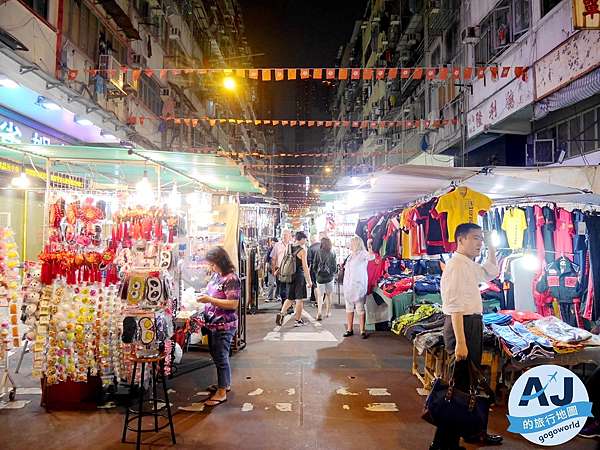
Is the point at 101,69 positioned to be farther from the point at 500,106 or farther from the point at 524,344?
the point at 524,344

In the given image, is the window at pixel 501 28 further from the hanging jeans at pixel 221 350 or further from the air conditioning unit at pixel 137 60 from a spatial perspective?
the air conditioning unit at pixel 137 60

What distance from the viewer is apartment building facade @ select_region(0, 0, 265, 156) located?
28.5ft

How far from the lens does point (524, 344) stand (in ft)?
16.3

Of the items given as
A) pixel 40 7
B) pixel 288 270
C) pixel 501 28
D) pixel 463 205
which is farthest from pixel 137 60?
pixel 463 205

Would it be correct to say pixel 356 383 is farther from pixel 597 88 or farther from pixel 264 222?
pixel 264 222

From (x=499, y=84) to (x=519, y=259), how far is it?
6.47 m

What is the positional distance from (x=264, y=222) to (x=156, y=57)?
303 inches

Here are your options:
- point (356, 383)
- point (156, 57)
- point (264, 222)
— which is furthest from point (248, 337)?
point (156, 57)

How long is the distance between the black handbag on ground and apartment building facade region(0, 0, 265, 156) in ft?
27.1

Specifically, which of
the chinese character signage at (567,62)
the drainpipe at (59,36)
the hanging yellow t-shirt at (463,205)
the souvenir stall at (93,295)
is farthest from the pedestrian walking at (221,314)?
the drainpipe at (59,36)

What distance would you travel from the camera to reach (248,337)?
28.0 feet

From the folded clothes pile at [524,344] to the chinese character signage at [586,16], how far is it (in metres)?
4.68

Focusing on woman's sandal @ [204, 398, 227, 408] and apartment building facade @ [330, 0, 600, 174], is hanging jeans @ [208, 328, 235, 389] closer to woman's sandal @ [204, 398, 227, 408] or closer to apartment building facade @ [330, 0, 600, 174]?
woman's sandal @ [204, 398, 227, 408]

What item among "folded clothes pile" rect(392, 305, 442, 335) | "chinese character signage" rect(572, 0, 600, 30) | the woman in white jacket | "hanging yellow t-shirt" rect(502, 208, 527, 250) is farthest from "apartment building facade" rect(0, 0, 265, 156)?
"chinese character signage" rect(572, 0, 600, 30)
